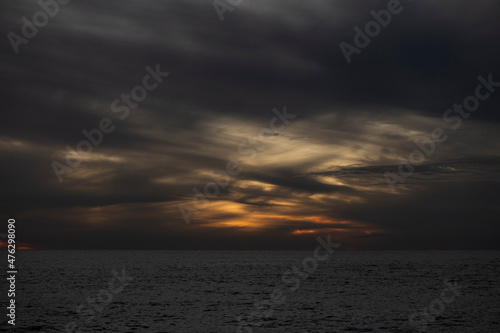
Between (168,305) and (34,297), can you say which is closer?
(168,305)

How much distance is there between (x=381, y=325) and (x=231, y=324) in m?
14.3

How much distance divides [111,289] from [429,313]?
50.2m

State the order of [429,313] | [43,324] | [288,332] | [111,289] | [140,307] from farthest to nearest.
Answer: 1. [111,289]
2. [140,307]
3. [429,313]
4. [43,324]
5. [288,332]

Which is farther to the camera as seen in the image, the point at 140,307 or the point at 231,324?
the point at 140,307

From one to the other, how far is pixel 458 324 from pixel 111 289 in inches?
2133

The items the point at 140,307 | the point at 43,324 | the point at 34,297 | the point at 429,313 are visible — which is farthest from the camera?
the point at 34,297

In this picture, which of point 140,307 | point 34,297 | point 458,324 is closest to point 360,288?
point 458,324

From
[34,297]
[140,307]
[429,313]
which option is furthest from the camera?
[34,297]

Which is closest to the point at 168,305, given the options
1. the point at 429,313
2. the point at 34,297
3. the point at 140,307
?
the point at 140,307

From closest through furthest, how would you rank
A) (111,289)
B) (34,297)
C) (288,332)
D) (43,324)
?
(288,332)
(43,324)
(34,297)
(111,289)

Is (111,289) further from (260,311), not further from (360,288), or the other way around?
(360,288)

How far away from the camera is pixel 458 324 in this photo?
44625 millimetres

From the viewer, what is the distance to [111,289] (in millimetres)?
76938

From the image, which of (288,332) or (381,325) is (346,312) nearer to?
(381,325)
